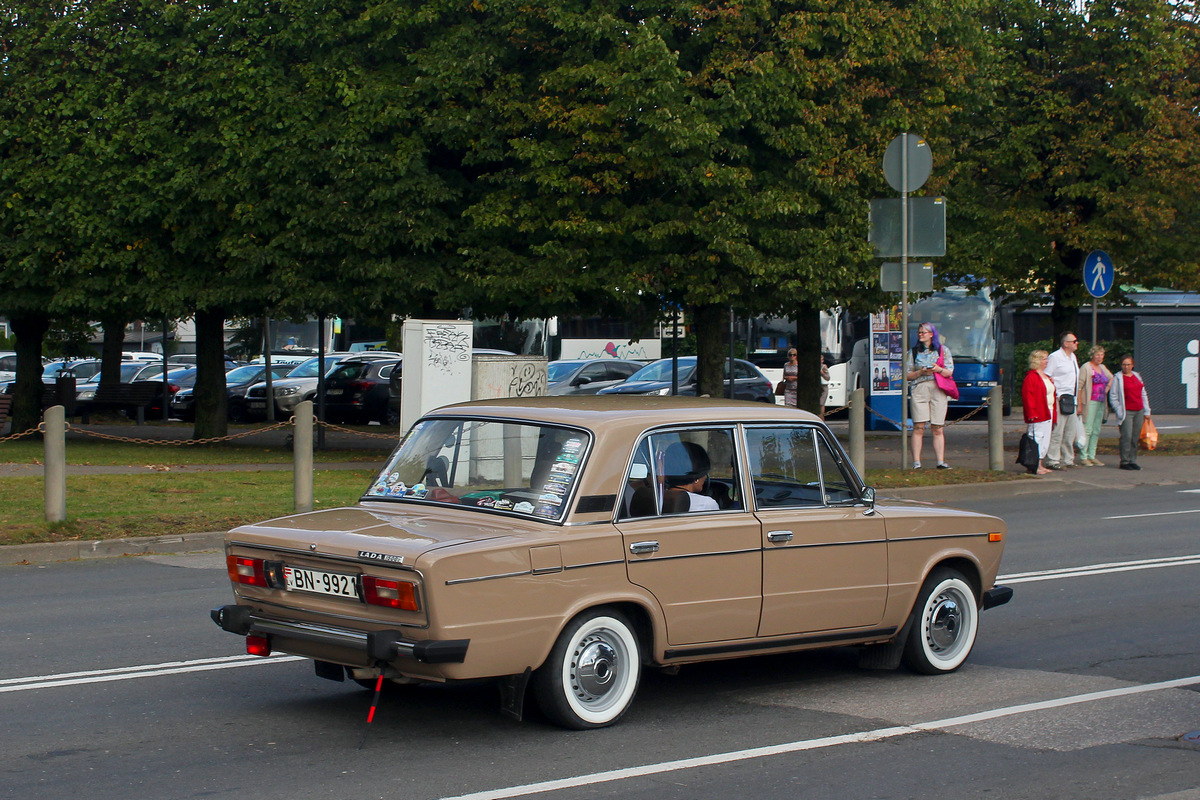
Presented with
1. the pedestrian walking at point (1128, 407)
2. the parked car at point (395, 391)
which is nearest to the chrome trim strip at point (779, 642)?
the pedestrian walking at point (1128, 407)

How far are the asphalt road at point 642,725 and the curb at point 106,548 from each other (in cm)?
261

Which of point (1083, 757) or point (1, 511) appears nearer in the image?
point (1083, 757)

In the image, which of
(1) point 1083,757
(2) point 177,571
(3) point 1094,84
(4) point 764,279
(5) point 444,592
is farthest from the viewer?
(3) point 1094,84

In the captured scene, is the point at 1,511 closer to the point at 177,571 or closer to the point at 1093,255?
the point at 177,571

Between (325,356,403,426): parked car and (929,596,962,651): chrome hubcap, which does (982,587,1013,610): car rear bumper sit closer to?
(929,596,962,651): chrome hubcap

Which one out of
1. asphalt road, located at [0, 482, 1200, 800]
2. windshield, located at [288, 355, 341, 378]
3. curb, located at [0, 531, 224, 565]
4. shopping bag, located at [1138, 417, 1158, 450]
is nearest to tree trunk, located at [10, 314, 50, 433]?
windshield, located at [288, 355, 341, 378]

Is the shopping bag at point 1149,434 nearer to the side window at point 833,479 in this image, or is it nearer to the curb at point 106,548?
the curb at point 106,548

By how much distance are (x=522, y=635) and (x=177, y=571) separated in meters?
6.39

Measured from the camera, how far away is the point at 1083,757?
5895 mm

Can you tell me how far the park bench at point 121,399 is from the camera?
3131cm

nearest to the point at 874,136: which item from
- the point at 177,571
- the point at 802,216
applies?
the point at 802,216

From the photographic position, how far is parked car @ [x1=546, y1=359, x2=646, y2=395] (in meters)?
32.9

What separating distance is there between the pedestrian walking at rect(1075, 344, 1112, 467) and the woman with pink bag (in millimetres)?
3068

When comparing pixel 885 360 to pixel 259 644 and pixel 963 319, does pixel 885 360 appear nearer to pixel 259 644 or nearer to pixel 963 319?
pixel 963 319
